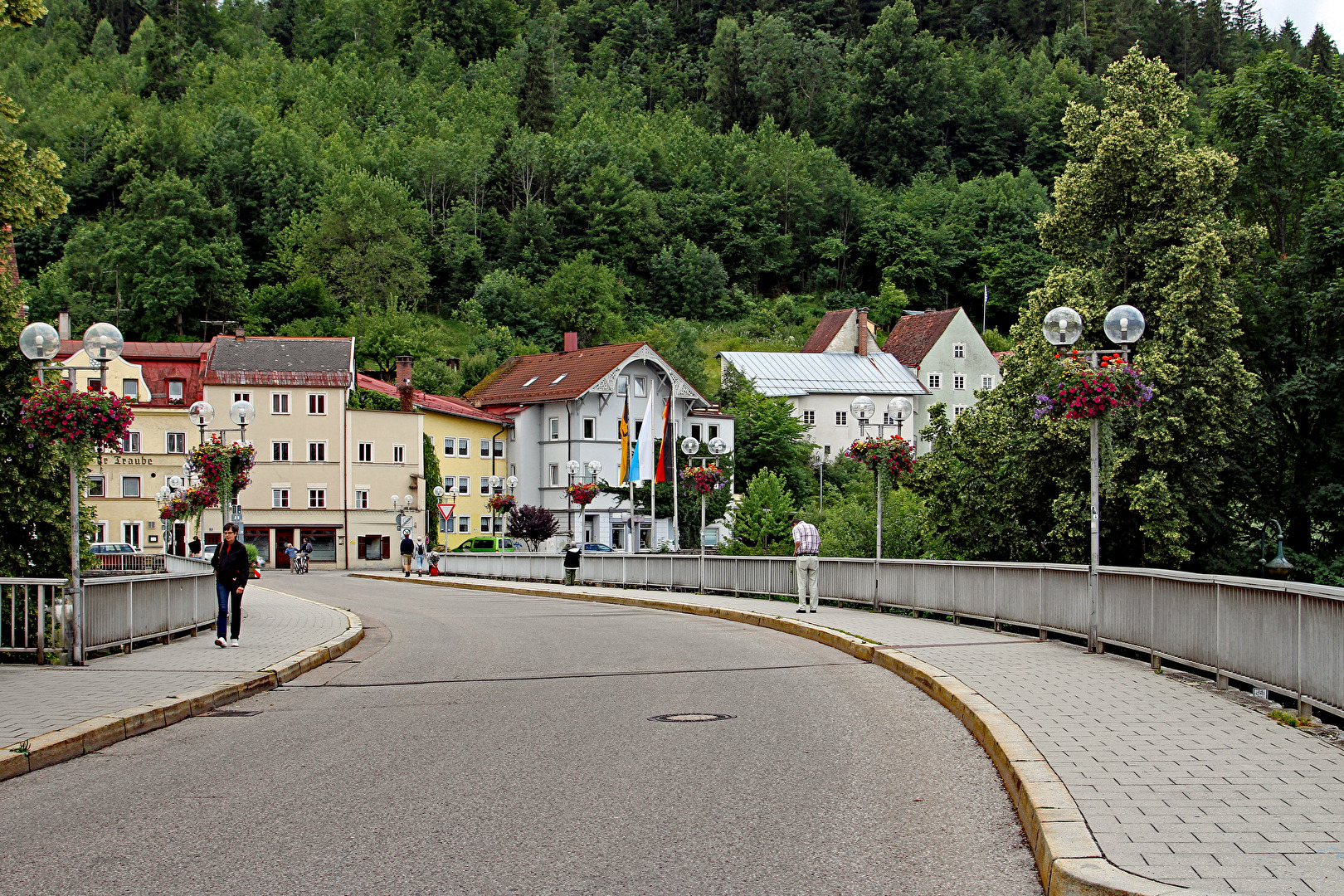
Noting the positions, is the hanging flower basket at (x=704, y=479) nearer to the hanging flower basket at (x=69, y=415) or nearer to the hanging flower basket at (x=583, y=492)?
the hanging flower basket at (x=583, y=492)

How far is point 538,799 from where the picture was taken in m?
7.90

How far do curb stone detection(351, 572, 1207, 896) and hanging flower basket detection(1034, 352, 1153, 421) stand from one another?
12.8 ft

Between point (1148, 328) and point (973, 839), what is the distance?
31.2m

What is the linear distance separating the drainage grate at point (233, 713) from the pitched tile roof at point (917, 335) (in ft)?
304

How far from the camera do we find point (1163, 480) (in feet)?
105

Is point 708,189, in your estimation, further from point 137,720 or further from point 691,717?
point 137,720

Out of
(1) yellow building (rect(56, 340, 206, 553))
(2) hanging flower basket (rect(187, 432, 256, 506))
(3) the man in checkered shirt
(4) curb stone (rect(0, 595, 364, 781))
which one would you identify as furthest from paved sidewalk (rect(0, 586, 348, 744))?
(1) yellow building (rect(56, 340, 206, 553))

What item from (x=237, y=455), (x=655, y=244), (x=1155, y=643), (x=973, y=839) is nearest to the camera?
(x=973, y=839)

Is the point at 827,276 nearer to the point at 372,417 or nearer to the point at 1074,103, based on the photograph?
the point at 372,417

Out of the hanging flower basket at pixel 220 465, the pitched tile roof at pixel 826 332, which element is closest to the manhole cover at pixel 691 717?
the hanging flower basket at pixel 220 465

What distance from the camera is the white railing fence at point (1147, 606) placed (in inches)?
387

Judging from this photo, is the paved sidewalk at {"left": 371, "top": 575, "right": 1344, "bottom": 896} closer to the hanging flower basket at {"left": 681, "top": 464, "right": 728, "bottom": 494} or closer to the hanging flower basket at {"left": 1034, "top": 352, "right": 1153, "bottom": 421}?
the hanging flower basket at {"left": 1034, "top": 352, "right": 1153, "bottom": 421}

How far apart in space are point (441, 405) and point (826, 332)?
39.5m

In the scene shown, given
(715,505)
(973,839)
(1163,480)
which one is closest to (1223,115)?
(1163,480)
